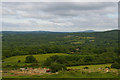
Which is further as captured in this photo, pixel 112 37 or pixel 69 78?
pixel 112 37

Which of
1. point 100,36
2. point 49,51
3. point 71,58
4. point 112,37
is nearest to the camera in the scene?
point 71,58

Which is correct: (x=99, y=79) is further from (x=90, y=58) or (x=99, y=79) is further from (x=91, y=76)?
(x=90, y=58)

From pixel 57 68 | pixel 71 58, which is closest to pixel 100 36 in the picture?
pixel 71 58

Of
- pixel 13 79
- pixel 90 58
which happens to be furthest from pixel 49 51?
pixel 13 79

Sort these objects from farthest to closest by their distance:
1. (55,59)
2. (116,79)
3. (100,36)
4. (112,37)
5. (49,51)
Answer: (100,36) < (112,37) < (49,51) < (55,59) < (116,79)

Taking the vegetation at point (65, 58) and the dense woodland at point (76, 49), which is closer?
the vegetation at point (65, 58)

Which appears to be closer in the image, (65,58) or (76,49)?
(65,58)

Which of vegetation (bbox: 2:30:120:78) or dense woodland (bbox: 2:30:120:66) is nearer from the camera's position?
vegetation (bbox: 2:30:120:78)

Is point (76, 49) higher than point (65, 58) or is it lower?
higher

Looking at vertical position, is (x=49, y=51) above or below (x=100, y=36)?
below

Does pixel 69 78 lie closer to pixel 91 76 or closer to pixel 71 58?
pixel 91 76
